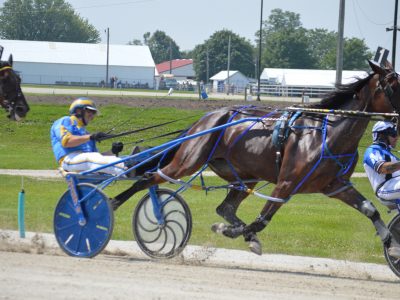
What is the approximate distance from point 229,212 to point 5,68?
→ 13.7ft

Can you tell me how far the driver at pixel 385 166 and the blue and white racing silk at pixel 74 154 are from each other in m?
2.97

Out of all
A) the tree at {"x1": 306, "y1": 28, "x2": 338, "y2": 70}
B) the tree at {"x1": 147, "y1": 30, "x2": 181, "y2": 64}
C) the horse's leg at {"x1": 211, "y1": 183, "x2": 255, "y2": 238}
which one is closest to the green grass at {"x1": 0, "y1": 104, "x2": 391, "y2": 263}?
the horse's leg at {"x1": 211, "y1": 183, "x2": 255, "y2": 238}

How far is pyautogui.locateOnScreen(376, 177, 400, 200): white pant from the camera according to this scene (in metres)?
8.82

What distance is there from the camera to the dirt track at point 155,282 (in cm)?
717

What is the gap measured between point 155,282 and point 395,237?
2.92 m

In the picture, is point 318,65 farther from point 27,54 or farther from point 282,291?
point 282,291

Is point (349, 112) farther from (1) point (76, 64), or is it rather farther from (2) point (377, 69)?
(1) point (76, 64)

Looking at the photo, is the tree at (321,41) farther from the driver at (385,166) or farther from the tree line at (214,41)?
the driver at (385,166)

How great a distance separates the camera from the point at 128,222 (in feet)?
43.0

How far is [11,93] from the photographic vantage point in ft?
39.3

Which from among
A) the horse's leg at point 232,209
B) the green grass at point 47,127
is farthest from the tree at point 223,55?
the horse's leg at point 232,209

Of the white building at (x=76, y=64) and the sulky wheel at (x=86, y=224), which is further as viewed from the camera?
the white building at (x=76, y=64)

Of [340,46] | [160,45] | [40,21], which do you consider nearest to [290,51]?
[40,21]

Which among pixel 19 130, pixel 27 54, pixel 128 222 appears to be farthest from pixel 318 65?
pixel 128 222
